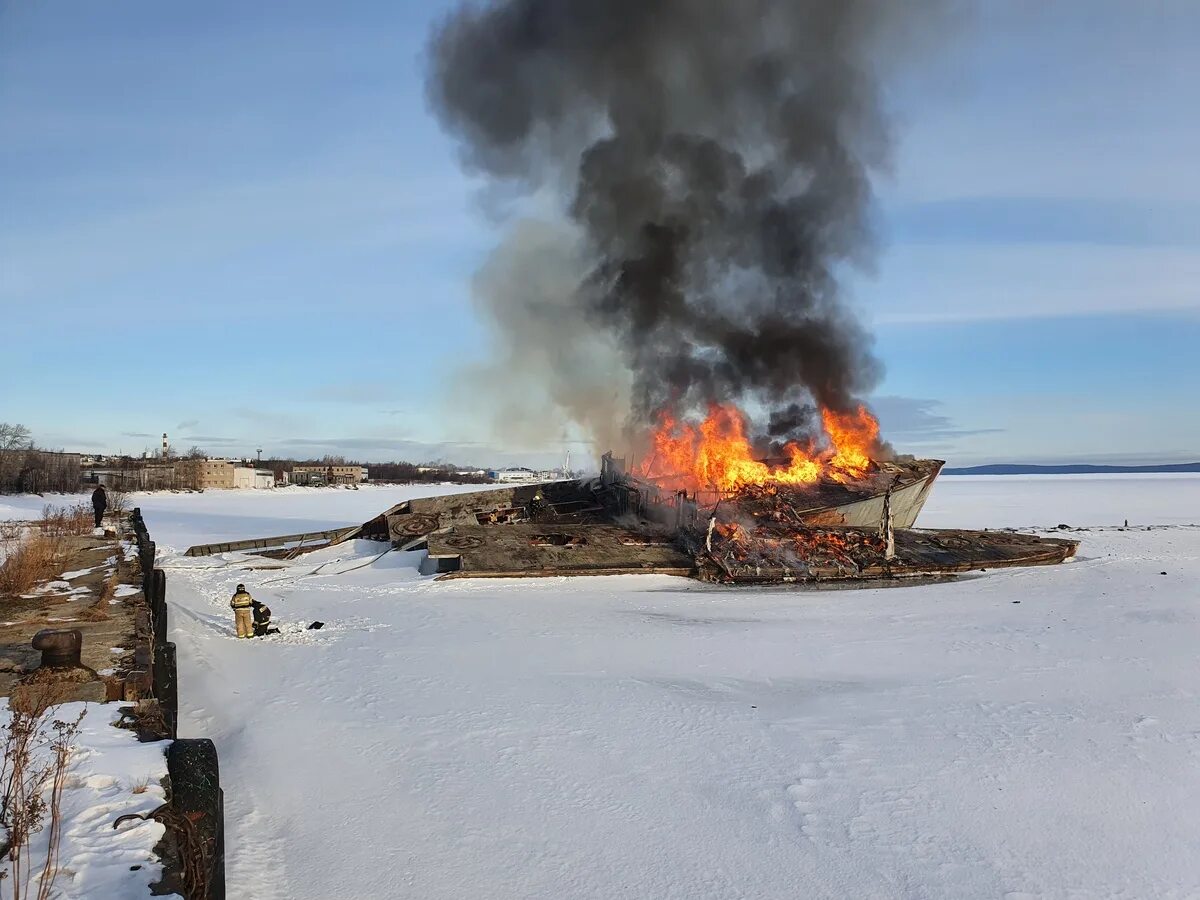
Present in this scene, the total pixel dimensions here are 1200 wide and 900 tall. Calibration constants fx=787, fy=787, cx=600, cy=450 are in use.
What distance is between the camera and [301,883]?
16.1 ft

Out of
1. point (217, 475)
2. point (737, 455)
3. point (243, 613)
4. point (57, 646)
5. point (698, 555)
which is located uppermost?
point (737, 455)

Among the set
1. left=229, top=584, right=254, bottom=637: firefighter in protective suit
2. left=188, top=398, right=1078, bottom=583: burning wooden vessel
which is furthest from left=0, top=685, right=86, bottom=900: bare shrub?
left=188, top=398, right=1078, bottom=583: burning wooden vessel

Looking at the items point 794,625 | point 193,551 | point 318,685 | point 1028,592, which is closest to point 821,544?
point 1028,592

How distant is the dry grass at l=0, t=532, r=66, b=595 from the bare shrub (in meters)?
8.05

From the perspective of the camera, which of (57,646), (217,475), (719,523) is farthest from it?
(217,475)

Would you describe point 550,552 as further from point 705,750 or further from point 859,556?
point 705,750

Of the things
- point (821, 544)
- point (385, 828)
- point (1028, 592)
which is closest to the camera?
point (385, 828)

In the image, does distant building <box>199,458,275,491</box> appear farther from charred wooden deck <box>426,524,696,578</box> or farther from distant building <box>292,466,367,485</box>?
charred wooden deck <box>426,524,696,578</box>

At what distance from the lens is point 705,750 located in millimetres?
7168

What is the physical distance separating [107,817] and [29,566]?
10.3 m

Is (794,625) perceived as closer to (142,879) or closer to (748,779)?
(748,779)

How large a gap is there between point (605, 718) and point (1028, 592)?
39.7ft

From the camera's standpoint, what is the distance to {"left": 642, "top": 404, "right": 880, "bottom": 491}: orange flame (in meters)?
25.9

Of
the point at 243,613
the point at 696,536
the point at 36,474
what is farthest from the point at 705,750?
the point at 36,474
